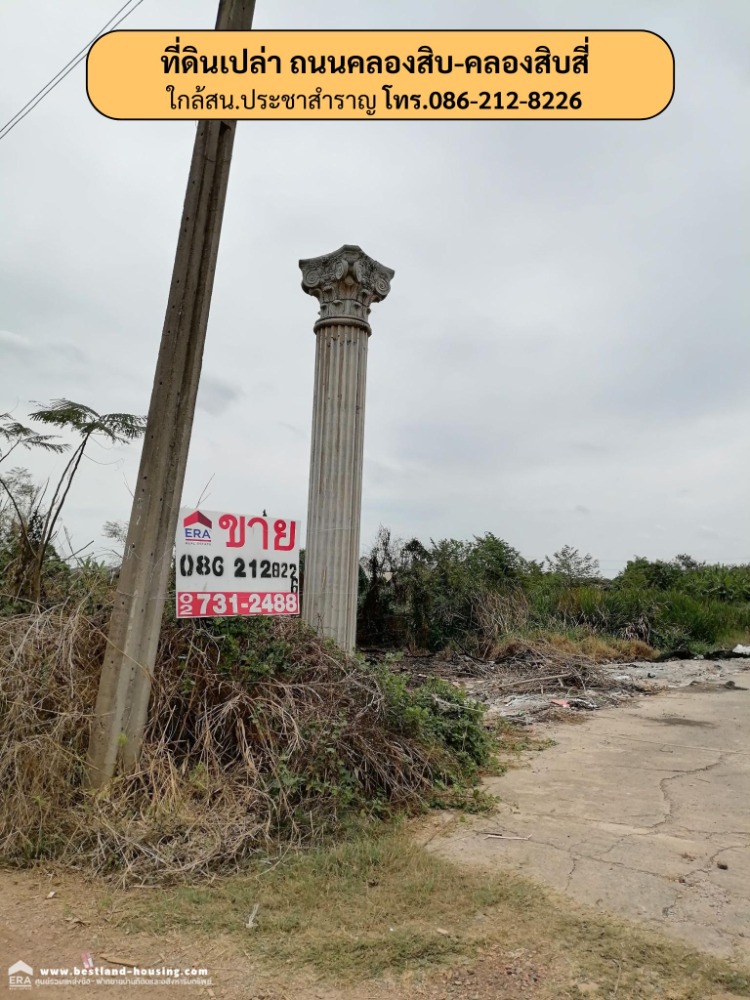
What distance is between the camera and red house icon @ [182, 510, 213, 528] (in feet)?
15.8

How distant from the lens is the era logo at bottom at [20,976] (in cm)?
277

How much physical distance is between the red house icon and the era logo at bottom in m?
2.52

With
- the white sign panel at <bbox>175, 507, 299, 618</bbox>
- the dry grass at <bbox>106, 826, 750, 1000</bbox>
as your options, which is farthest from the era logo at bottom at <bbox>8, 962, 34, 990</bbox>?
the white sign panel at <bbox>175, 507, 299, 618</bbox>

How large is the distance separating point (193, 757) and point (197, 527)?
56.1 inches

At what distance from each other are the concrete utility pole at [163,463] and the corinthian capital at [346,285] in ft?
6.84

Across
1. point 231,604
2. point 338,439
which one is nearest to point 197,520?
point 231,604

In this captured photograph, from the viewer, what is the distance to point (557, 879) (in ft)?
12.1

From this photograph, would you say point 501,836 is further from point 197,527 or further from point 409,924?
point 197,527

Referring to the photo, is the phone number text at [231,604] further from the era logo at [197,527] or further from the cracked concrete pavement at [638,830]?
the cracked concrete pavement at [638,830]

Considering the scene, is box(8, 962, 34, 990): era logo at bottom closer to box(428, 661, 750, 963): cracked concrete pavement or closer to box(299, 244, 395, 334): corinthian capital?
box(428, 661, 750, 963): cracked concrete pavement

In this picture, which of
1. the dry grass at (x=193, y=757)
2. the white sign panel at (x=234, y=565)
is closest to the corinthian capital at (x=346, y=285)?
the white sign panel at (x=234, y=565)

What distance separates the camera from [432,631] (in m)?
Result: 15.3

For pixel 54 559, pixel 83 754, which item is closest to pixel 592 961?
pixel 83 754

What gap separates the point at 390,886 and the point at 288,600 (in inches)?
89.8
